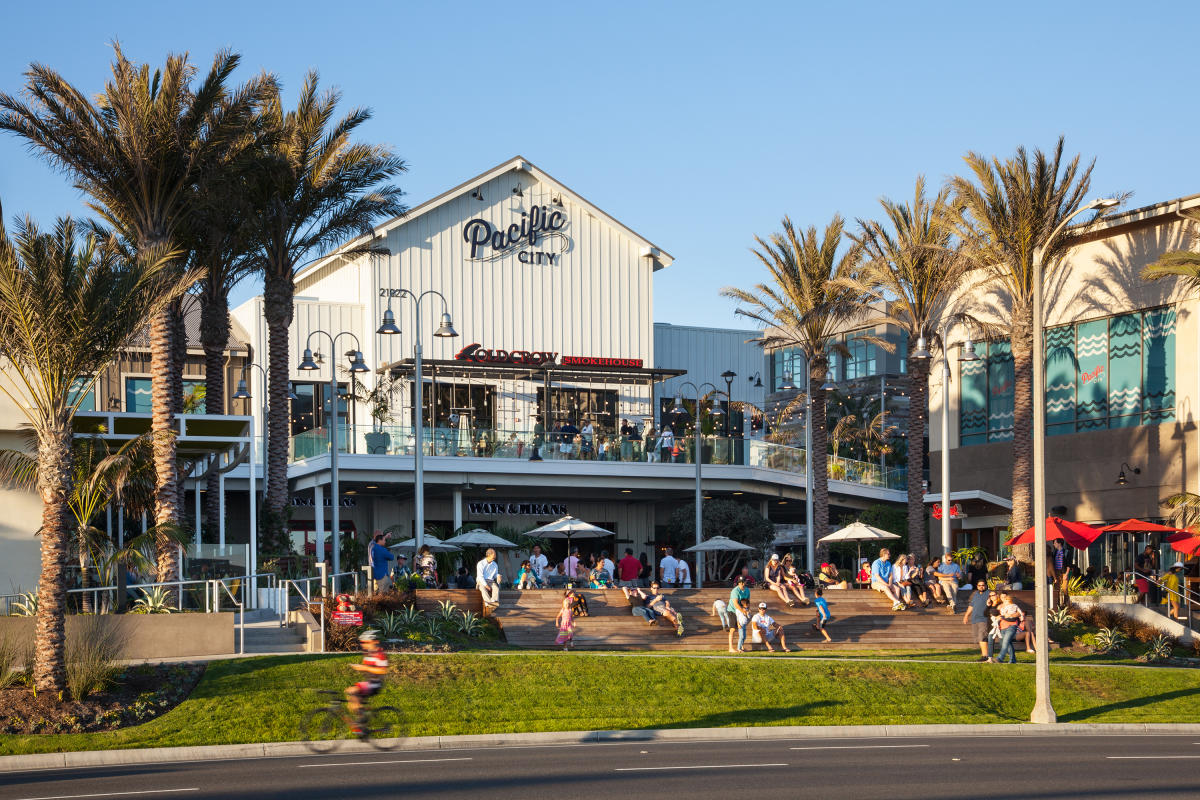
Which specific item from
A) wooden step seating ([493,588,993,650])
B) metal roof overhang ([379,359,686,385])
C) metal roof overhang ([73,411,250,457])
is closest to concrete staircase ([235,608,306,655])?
metal roof overhang ([73,411,250,457])

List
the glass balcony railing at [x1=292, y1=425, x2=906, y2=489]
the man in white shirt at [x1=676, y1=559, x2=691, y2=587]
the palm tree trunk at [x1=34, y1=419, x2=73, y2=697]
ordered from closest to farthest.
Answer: the palm tree trunk at [x1=34, y1=419, x2=73, y2=697] < the man in white shirt at [x1=676, y1=559, x2=691, y2=587] < the glass balcony railing at [x1=292, y1=425, x2=906, y2=489]

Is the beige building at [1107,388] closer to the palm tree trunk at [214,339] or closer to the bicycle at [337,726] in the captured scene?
the palm tree trunk at [214,339]

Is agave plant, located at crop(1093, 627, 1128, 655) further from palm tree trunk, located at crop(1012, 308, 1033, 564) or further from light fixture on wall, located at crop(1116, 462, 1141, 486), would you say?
light fixture on wall, located at crop(1116, 462, 1141, 486)

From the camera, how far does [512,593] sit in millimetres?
30797

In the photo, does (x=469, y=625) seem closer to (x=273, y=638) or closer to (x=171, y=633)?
(x=273, y=638)

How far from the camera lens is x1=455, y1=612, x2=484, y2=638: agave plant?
27797 mm

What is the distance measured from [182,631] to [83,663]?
3.13 meters

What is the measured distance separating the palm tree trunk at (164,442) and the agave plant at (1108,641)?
18.7 m

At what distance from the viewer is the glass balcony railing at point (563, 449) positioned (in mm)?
43594

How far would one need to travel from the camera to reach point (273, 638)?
25062 millimetres

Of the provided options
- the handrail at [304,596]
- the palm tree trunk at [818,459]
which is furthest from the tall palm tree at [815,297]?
the handrail at [304,596]

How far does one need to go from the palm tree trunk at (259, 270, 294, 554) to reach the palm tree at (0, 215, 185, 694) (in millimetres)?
13025

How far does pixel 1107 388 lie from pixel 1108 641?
14777 mm

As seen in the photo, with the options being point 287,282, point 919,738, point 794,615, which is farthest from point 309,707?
point 287,282
